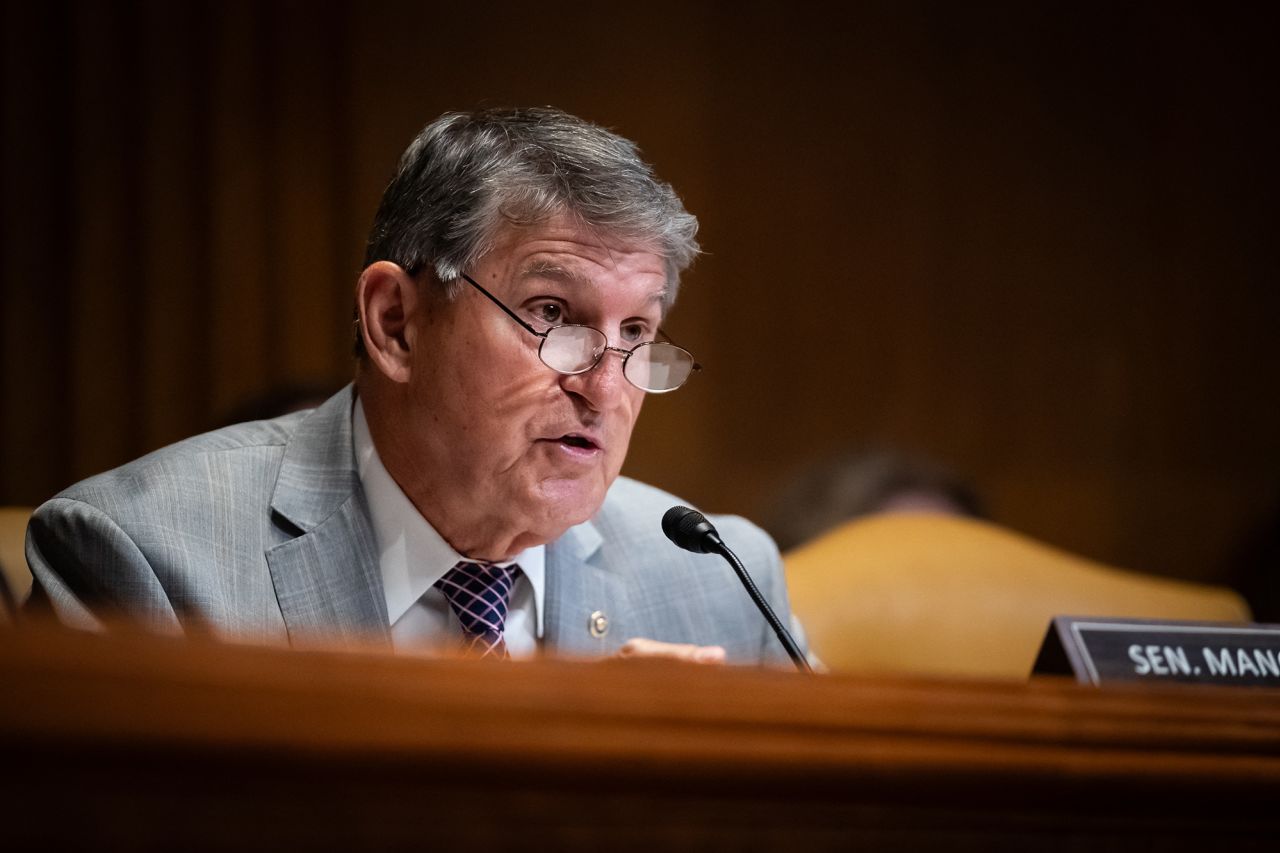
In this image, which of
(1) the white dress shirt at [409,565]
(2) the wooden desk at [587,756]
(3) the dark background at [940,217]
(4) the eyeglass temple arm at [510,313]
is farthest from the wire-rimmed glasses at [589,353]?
(3) the dark background at [940,217]

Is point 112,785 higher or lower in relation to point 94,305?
higher

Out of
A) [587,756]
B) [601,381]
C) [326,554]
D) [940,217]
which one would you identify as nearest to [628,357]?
[601,381]

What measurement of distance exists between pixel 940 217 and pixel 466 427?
2.70 metres

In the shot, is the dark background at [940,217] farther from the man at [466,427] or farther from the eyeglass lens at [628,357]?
the eyeglass lens at [628,357]

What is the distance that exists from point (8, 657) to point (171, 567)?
3.06 feet

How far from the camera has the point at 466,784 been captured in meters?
0.47

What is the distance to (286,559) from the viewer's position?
1.40 metres

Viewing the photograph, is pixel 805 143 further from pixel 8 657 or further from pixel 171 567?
pixel 8 657

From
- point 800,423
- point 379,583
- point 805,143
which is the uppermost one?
point 805,143

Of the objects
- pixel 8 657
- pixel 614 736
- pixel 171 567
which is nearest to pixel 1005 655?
pixel 171 567

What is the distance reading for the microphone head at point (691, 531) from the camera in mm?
1404

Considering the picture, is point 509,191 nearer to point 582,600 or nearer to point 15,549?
point 582,600

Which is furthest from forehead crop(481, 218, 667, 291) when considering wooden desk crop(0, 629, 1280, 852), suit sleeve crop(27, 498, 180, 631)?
wooden desk crop(0, 629, 1280, 852)

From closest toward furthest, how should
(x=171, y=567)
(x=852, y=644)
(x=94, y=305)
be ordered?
1. (x=171, y=567)
2. (x=852, y=644)
3. (x=94, y=305)
